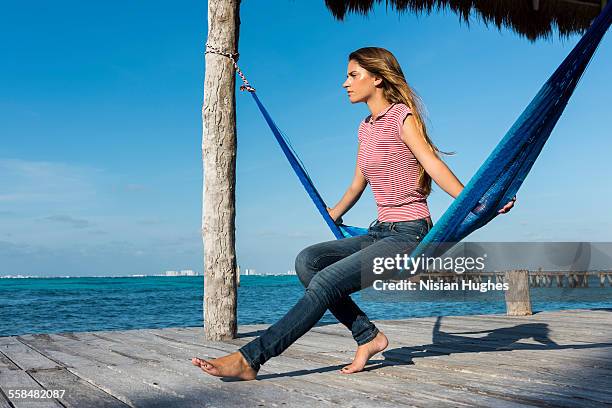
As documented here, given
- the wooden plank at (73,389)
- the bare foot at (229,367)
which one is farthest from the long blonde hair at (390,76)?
the wooden plank at (73,389)

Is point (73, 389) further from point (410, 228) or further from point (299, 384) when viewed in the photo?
point (410, 228)

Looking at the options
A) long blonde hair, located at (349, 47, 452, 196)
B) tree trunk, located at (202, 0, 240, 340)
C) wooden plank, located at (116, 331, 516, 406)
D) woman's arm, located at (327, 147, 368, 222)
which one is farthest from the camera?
tree trunk, located at (202, 0, 240, 340)

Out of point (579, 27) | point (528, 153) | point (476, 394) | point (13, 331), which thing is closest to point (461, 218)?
point (528, 153)

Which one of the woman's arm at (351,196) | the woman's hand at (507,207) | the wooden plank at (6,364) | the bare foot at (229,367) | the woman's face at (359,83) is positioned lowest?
the wooden plank at (6,364)

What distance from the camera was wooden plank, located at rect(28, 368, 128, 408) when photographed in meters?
1.95

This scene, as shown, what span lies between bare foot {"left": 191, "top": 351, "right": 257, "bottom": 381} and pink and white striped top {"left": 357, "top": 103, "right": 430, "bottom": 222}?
0.74 metres

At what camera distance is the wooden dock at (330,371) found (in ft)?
6.41

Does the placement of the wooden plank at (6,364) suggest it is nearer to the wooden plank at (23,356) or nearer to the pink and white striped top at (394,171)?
the wooden plank at (23,356)

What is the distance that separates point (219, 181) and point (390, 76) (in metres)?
1.66

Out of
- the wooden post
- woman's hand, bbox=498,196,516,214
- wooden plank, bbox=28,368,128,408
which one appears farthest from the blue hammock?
the wooden post

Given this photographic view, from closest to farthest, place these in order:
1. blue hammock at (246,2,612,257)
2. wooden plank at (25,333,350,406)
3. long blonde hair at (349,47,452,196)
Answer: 1. wooden plank at (25,333,350,406)
2. blue hammock at (246,2,612,257)
3. long blonde hair at (349,47,452,196)

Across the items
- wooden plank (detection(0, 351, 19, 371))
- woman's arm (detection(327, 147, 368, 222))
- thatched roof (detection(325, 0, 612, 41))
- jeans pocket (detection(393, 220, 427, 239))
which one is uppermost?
thatched roof (detection(325, 0, 612, 41))

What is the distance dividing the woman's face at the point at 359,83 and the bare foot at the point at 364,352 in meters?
0.95

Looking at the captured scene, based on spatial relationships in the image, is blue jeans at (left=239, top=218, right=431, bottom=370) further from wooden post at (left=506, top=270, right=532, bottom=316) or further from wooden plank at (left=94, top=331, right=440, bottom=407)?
wooden post at (left=506, top=270, right=532, bottom=316)
